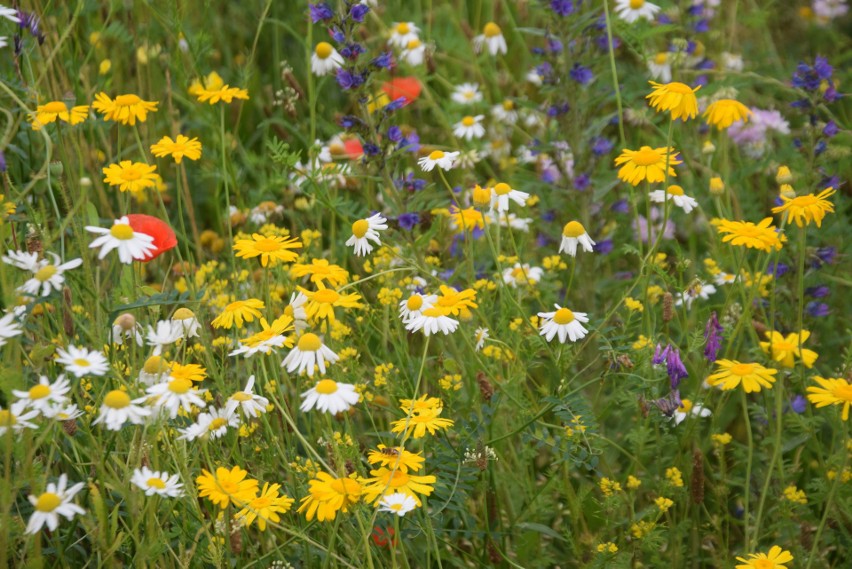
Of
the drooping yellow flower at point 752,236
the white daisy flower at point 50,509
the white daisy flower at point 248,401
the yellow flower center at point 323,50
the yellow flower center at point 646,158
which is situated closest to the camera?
the white daisy flower at point 50,509

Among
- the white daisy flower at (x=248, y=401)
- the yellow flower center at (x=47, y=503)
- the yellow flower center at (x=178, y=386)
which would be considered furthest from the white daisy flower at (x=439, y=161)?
the yellow flower center at (x=47, y=503)

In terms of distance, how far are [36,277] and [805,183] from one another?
167 cm

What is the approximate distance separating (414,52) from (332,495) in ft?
5.79

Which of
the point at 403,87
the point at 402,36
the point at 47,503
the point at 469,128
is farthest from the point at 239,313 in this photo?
the point at 402,36

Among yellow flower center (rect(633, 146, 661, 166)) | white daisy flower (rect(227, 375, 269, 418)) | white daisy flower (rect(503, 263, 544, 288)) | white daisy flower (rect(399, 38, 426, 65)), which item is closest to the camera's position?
white daisy flower (rect(227, 375, 269, 418))

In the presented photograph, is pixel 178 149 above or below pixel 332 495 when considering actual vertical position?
above

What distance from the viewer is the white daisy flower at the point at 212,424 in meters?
1.41

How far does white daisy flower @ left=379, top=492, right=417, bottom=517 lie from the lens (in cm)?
130

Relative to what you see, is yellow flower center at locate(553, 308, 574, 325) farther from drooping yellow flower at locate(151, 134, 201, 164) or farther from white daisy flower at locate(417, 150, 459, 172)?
drooping yellow flower at locate(151, 134, 201, 164)

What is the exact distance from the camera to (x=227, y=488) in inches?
54.4

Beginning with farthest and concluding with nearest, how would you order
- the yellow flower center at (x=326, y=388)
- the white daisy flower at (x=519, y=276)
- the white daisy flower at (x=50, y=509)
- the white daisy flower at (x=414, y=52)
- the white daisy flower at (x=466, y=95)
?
the white daisy flower at (x=466, y=95) → the white daisy flower at (x=414, y=52) → the white daisy flower at (x=519, y=276) → the yellow flower center at (x=326, y=388) → the white daisy flower at (x=50, y=509)

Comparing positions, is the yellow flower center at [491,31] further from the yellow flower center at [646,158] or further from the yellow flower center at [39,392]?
the yellow flower center at [39,392]

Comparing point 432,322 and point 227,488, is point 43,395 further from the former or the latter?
point 432,322

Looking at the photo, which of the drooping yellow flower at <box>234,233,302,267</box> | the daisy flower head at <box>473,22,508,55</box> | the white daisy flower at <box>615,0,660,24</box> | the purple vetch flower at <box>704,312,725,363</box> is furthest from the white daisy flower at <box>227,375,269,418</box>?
the daisy flower head at <box>473,22,508,55</box>
